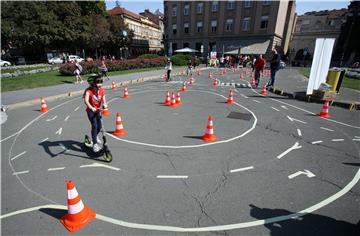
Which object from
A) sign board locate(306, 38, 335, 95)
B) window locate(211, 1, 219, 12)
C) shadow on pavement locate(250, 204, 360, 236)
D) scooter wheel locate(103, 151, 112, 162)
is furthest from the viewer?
window locate(211, 1, 219, 12)

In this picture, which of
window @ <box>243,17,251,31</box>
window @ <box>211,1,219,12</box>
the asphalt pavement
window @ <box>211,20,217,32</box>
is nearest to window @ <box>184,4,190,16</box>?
window @ <box>211,1,219,12</box>

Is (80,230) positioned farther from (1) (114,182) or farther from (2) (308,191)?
(2) (308,191)

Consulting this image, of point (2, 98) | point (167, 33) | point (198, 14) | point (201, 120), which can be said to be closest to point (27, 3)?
point (167, 33)

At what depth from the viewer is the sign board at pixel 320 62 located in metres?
11.0

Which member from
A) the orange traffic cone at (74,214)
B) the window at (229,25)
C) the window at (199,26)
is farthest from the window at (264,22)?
the orange traffic cone at (74,214)

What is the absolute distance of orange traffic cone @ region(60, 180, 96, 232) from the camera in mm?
3260

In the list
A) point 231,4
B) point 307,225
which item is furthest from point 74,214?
point 231,4

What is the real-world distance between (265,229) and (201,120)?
17.5 feet

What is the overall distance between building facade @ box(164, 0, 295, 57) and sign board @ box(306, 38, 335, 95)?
3136cm

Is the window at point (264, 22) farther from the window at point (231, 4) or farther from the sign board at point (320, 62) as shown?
the sign board at point (320, 62)

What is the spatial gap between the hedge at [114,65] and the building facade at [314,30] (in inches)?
1592

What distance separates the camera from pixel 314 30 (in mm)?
57156

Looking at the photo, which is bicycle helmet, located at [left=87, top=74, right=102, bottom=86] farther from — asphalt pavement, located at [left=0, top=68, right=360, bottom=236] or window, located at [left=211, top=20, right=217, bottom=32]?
window, located at [left=211, top=20, right=217, bottom=32]

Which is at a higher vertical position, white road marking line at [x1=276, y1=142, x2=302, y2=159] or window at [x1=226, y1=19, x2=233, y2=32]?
window at [x1=226, y1=19, x2=233, y2=32]
